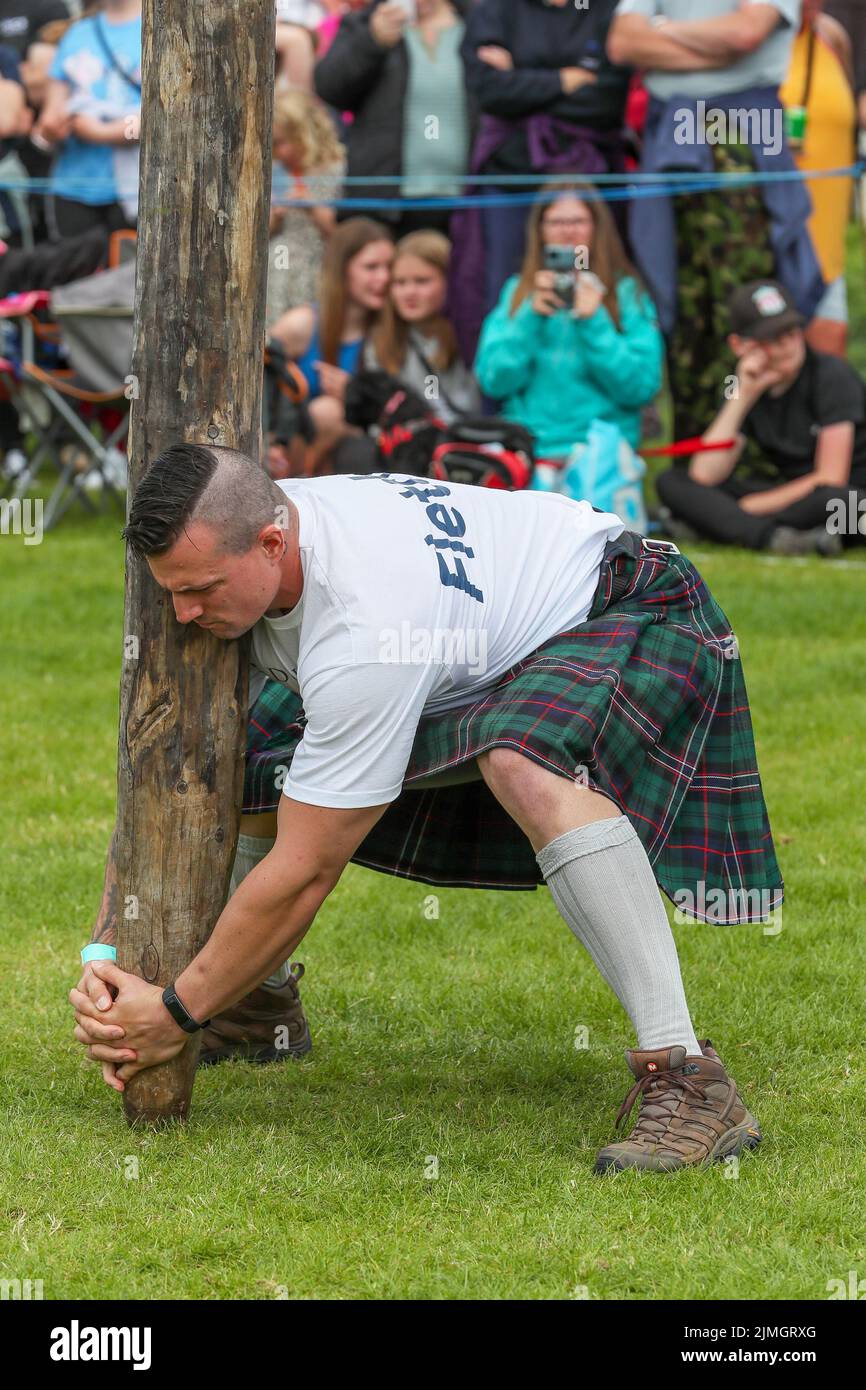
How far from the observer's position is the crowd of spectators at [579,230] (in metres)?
7.84

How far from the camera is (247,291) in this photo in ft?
9.84

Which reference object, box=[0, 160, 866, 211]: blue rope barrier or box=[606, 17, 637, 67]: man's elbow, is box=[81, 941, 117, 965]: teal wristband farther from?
box=[606, 17, 637, 67]: man's elbow

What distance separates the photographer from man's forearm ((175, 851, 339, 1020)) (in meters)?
2.92

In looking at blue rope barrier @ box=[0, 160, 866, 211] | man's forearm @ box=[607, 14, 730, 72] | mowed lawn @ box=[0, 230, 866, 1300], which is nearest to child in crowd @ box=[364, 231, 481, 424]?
blue rope barrier @ box=[0, 160, 866, 211]

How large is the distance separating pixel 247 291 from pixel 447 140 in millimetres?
6071

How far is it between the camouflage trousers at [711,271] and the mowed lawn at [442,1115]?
137 inches

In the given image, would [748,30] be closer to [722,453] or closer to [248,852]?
[722,453]

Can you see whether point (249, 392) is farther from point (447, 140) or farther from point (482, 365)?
point (447, 140)

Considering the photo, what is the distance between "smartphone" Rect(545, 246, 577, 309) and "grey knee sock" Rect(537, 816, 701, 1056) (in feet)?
16.6

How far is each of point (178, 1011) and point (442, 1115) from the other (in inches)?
20.7

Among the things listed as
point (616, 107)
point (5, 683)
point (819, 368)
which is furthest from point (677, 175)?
point (5, 683)

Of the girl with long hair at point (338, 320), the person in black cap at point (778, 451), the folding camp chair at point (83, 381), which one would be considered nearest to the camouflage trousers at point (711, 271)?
the person in black cap at point (778, 451)

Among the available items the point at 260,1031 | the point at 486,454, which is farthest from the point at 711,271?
the point at 260,1031

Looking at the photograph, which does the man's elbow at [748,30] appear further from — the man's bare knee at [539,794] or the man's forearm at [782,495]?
the man's bare knee at [539,794]
